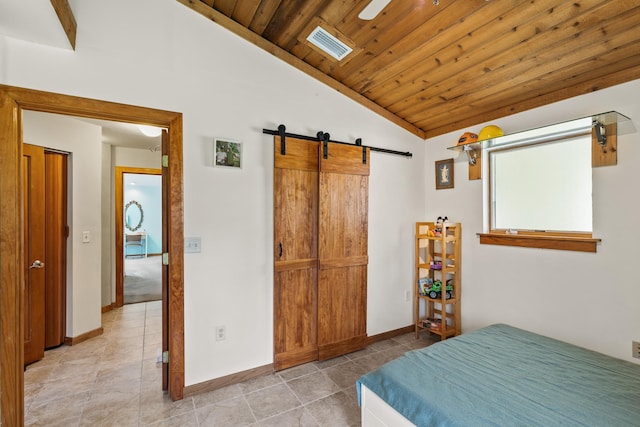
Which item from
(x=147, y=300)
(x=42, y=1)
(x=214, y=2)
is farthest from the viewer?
(x=147, y=300)

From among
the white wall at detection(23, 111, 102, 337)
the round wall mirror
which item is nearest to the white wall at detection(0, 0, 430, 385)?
the white wall at detection(23, 111, 102, 337)

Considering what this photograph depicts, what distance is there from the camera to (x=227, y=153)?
92.0 inches

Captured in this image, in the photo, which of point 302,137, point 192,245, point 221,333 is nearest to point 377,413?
point 221,333

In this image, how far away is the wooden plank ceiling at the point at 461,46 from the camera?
1.83 meters

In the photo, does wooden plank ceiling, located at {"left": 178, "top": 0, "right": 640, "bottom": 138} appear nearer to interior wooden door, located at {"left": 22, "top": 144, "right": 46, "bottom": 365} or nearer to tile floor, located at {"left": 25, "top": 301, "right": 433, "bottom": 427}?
interior wooden door, located at {"left": 22, "top": 144, "right": 46, "bottom": 365}

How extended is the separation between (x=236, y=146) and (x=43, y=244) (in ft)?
7.60

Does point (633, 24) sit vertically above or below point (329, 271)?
above

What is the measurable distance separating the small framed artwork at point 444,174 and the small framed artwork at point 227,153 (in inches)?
90.4

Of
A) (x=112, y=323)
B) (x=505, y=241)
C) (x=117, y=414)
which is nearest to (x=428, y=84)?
(x=505, y=241)

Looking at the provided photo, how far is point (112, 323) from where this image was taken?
3.72 m

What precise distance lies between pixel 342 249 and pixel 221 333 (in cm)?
131

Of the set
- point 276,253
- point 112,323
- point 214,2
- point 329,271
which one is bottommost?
point 112,323

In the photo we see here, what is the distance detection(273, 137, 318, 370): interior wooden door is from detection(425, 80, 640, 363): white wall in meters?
1.71

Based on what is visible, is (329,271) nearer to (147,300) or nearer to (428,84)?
(428,84)
